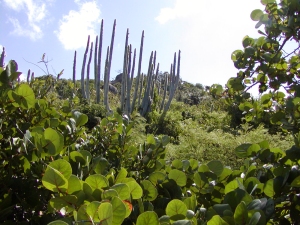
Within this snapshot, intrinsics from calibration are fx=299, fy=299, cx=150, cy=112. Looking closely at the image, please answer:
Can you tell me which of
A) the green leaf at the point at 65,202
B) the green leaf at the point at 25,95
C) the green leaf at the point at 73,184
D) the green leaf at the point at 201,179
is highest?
the green leaf at the point at 25,95

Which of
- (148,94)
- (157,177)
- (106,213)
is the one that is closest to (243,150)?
(157,177)

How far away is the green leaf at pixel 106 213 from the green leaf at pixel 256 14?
1.08 metres

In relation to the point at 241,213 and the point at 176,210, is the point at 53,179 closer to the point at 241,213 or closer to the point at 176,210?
the point at 176,210

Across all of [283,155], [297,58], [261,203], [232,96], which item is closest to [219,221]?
[261,203]

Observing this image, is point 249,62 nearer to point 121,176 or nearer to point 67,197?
point 121,176

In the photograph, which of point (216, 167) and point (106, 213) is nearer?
point (106, 213)

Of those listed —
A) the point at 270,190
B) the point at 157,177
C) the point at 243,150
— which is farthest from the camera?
the point at 243,150

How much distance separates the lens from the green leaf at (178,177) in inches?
34.5

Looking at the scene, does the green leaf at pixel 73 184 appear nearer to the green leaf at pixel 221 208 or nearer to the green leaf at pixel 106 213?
the green leaf at pixel 106 213

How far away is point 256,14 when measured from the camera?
125 cm

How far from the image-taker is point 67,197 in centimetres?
59

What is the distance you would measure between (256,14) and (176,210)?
0.96 m

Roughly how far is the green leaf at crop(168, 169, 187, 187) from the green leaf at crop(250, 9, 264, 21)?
2.50 ft

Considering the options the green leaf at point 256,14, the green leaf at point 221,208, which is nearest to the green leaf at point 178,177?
the green leaf at point 221,208
